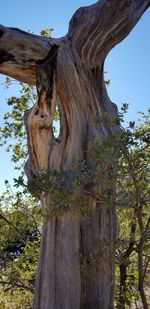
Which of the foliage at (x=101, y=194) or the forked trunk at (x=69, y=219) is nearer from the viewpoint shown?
the foliage at (x=101, y=194)

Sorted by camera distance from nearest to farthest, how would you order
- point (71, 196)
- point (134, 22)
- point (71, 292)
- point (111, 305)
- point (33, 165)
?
1. point (71, 196)
2. point (71, 292)
3. point (111, 305)
4. point (33, 165)
5. point (134, 22)

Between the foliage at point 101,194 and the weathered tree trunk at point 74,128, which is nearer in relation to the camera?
the foliage at point 101,194

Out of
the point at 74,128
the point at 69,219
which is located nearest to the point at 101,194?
the point at 69,219

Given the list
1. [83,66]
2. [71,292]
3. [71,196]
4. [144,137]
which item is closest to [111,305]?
[71,292]

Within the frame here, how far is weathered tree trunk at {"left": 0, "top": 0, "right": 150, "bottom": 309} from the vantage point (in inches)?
149

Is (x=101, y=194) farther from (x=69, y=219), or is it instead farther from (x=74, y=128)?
(x=74, y=128)

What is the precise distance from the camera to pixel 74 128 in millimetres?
4422

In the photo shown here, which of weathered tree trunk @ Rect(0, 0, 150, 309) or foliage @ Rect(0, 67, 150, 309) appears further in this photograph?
weathered tree trunk @ Rect(0, 0, 150, 309)

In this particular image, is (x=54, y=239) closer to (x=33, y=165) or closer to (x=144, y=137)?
(x=33, y=165)

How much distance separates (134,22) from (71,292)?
3380mm

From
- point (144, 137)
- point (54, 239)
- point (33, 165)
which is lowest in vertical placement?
point (54, 239)

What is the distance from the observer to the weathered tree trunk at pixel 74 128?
12.5 feet

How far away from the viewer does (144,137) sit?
2908mm

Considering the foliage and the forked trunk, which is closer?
the foliage
